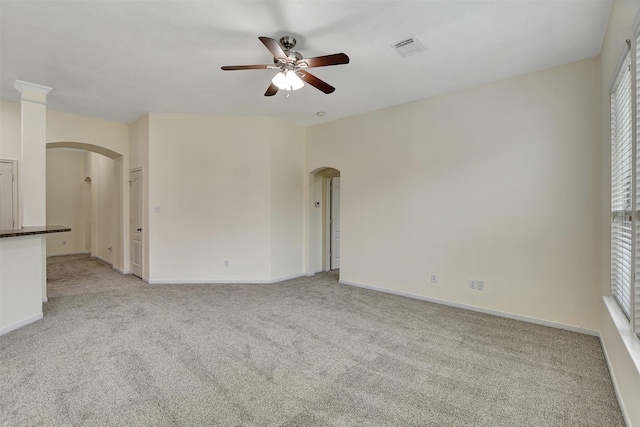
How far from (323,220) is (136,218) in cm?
376

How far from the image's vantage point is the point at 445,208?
14.3ft

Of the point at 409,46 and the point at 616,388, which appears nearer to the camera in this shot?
the point at 616,388

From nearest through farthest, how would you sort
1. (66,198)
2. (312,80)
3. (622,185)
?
(622,185), (312,80), (66,198)

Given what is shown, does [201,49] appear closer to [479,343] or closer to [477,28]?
[477,28]

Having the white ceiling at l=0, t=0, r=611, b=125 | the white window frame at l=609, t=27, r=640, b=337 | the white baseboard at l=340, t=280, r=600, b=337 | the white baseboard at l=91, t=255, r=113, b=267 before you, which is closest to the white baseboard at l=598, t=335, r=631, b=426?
the white baseboard at l=340, t=280, r=600, b=337

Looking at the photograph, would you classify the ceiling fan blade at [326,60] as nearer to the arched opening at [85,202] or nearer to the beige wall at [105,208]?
the arched opening at [85,202]

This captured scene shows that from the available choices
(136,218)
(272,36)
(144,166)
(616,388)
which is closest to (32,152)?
(144,166)

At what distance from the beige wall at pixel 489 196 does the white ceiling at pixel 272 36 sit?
0.40 m

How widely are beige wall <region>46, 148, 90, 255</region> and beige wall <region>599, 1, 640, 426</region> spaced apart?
11247mm

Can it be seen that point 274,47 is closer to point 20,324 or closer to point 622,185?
point 622,185

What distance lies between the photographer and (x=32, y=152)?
405 centimetres

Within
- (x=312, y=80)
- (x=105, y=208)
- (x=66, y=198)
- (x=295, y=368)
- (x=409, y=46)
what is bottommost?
(x=295, y=368)

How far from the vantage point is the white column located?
399 cm

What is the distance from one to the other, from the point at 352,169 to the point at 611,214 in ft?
11.4
